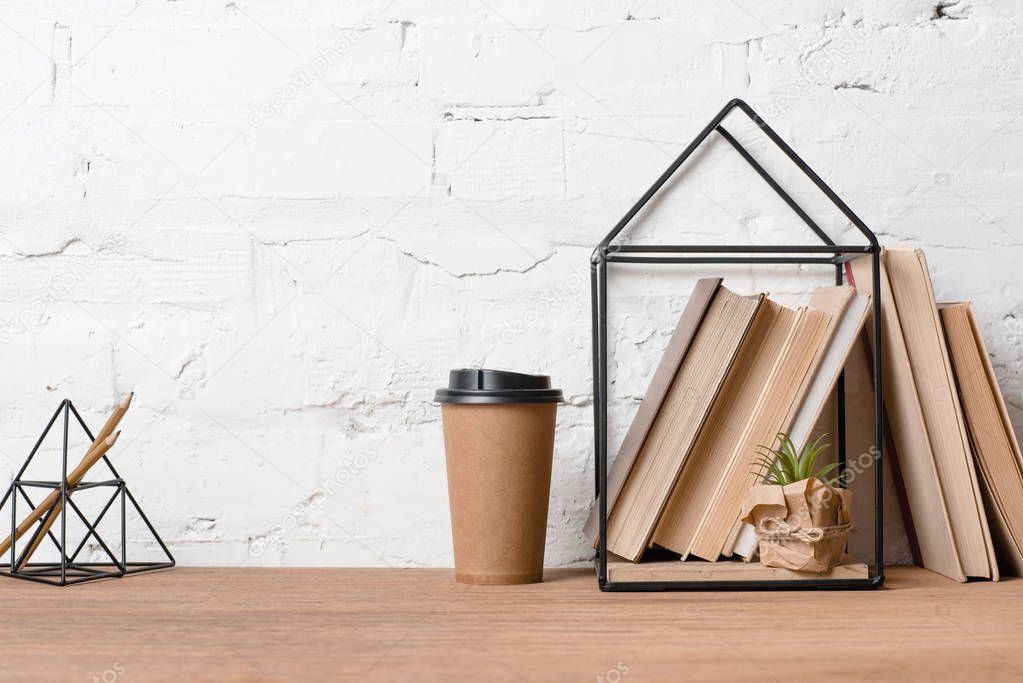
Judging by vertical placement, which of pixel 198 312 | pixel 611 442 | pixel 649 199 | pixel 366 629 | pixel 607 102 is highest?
pixel 607 102

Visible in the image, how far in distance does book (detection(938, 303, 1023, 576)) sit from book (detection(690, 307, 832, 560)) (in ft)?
0.62

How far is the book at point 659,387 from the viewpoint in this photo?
1.00 m

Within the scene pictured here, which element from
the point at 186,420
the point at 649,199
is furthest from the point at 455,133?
the point at 186,420

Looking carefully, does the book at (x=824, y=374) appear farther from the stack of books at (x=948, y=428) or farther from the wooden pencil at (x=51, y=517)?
the wooden pencil at (x=51, y=517)

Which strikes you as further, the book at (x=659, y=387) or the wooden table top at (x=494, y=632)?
the book at (x=659, y=387)

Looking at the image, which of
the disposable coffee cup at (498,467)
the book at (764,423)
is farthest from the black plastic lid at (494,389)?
the book at (764,423)

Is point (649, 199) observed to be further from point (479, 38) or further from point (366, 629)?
point (366, 629)

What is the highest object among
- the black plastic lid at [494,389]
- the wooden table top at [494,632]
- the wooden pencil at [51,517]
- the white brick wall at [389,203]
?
the white brick wall at [389,203]

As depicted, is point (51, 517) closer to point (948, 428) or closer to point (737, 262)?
point (737, 262)

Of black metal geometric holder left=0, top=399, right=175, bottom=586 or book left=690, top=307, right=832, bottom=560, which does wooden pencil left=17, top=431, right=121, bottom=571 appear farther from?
book left=690, top=307, right=832, bottom=560

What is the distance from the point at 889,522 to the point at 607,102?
0.66m

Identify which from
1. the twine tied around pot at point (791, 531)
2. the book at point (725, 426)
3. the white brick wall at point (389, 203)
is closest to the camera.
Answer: the twine tied around pot at point (791, 531)

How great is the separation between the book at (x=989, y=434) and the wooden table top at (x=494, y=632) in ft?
0.19

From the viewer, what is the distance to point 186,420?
3.65 ft
